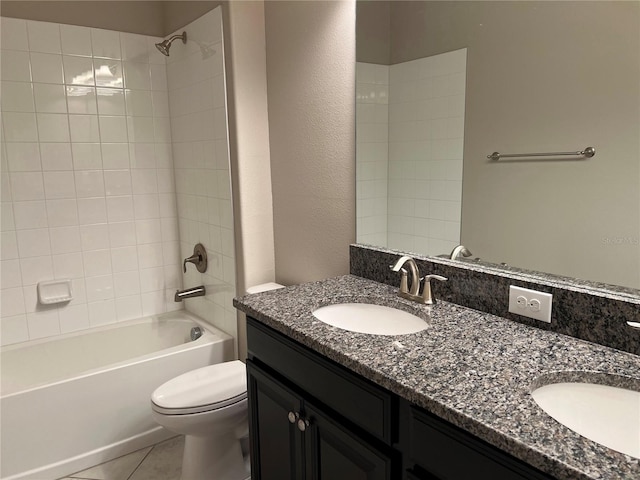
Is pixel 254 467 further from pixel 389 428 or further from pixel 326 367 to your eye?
pixel 389 428

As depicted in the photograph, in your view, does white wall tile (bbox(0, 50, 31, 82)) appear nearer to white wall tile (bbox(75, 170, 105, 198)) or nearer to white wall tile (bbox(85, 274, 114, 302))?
white wall tile (bbox(75, 170, 105, 198))

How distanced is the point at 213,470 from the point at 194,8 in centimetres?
228

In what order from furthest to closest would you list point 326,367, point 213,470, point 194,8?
point 194,8 < point 213,470 < point 326,367

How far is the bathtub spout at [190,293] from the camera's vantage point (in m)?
2.80

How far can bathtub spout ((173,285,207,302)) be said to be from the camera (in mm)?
2799

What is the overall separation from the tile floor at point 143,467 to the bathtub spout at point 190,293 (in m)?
0.79

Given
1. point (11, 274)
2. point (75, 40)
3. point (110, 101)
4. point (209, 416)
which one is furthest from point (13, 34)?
point (209, 416)

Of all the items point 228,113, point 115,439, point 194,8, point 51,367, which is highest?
point 194,8

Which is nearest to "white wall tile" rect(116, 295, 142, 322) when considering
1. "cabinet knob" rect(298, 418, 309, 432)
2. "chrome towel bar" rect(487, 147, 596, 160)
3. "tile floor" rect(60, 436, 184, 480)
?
"tile floor" rect(60, 436, 184, 480)

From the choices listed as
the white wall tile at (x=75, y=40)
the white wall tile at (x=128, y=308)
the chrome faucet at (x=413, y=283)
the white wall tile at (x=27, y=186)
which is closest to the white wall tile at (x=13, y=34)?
the white wall tile at (x=75, y=40)

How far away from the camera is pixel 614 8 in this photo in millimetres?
1212

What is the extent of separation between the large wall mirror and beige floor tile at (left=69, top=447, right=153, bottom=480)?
1.53 m

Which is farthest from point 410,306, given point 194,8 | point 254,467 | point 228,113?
point 194,8

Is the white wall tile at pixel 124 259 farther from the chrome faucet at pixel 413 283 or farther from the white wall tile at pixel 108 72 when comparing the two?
the chrome faucet at pixel 413 283
